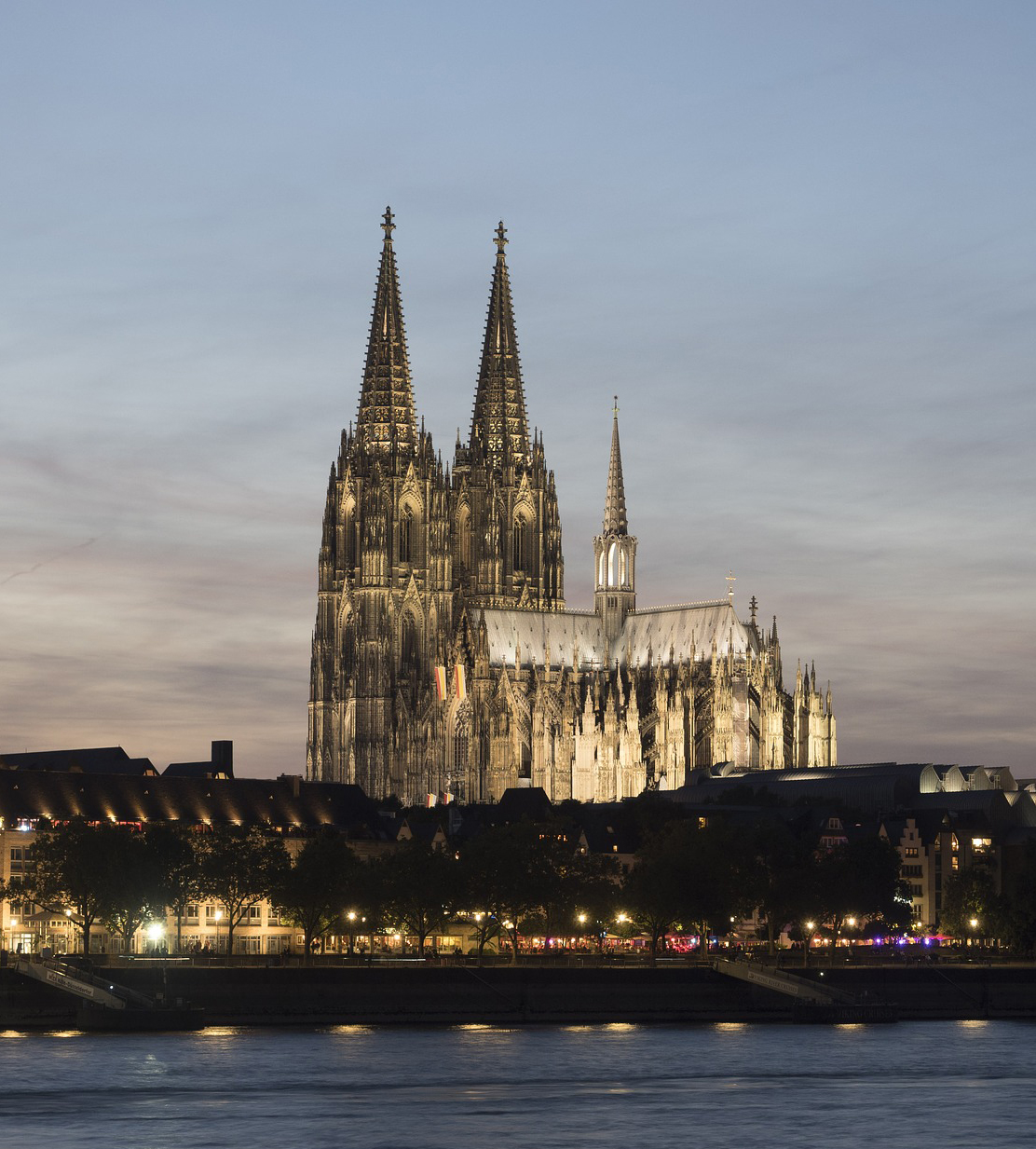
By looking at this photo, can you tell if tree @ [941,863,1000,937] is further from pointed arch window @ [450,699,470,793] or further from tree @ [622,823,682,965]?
pointed arch window @ [450,699,470,793]

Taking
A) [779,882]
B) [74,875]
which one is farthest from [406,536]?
[74,875]

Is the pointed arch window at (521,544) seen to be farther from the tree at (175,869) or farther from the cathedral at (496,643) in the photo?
the tree at (175,869)

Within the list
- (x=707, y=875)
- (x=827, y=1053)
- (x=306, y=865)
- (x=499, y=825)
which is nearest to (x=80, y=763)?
(x=499, y=825)

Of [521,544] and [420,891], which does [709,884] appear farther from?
[521,544]

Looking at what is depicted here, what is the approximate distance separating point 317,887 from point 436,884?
17.2 feet

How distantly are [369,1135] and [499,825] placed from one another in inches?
3208

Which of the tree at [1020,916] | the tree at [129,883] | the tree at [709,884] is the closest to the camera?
the tree at [129,883]

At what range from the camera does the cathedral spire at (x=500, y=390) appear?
647 feet

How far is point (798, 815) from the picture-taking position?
151500 mm

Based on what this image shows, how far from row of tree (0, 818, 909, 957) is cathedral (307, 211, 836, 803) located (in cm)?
4735

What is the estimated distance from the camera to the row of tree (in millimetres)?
114438

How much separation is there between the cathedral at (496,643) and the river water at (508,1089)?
82040 millimetres

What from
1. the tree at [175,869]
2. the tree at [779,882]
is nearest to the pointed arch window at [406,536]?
the tree at [779,882]

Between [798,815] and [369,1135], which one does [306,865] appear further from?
[369,1135]
